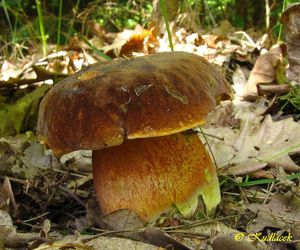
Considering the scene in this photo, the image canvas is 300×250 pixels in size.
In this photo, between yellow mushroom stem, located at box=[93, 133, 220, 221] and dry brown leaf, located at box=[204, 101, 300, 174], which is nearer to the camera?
yellow mushroom stem, located at box=[93, 133, 220, 221]

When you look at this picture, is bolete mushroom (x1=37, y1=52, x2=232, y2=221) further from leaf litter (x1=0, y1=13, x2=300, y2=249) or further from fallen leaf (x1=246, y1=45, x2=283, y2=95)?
fallen leaf (x1=246, y1=45, x2=283, y2=95)

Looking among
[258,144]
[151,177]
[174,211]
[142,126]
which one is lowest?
[258,144]

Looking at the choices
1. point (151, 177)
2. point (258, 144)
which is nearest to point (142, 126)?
point (151, 177)

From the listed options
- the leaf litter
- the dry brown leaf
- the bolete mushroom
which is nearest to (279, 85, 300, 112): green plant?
the leaf litter

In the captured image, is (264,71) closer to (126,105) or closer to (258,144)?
(258,144)

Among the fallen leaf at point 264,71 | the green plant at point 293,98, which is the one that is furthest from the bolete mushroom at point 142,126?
the fallen leaf at point 264,71

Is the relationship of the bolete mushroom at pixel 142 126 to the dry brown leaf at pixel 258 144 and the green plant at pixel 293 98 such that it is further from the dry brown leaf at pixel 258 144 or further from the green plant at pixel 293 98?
the green plant at pixel 293 98
